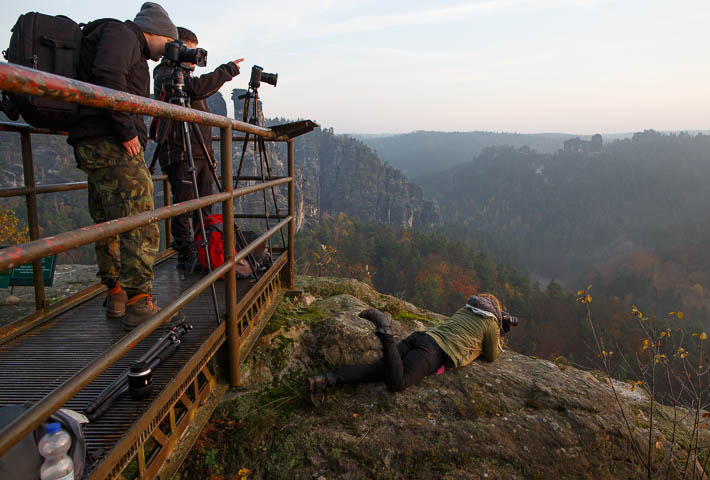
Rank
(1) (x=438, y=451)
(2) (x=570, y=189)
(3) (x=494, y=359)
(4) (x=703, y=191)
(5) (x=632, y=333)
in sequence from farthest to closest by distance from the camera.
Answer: (2) (x=570, y=189), (4) (x=703, y=191), (5) (x=632, y=333), (3) (x=494, y=359), (1) (x=438, y=451)

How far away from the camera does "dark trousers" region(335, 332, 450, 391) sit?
3.71 m

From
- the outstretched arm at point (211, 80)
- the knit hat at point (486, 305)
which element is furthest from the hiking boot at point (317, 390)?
the outstretched arm at point (211, 80)

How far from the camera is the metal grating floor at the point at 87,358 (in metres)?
1.98

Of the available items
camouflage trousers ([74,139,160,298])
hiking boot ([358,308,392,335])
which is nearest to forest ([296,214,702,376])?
hiking boot ([358,308,392,335])

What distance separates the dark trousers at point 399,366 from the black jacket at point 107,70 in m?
2.63

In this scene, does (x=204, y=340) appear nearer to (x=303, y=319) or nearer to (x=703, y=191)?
(x=303, y=319)

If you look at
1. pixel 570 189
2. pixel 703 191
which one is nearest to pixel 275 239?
pixel 570 189

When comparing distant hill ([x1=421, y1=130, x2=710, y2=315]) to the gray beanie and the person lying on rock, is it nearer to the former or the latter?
the person lying on rock

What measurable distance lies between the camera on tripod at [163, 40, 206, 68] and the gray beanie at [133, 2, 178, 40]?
0.32ft

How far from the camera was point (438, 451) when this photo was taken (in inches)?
123

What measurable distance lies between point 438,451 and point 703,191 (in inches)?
6093

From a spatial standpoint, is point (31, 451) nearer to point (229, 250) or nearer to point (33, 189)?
point (229, 250)

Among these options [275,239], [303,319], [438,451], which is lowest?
[275,239]

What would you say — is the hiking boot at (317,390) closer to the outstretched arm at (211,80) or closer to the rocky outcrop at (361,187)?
the outstretched arm at (211,80)
